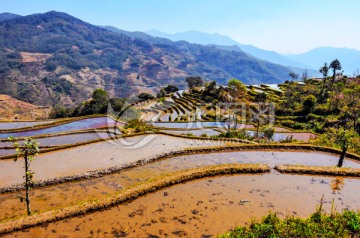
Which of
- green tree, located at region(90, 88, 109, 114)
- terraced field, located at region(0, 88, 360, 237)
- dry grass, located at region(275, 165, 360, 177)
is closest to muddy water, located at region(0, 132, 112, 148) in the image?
terraced field, located at region(0, 88, 360, 237)

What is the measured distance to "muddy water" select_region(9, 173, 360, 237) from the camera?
11.7m

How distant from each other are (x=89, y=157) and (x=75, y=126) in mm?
19257

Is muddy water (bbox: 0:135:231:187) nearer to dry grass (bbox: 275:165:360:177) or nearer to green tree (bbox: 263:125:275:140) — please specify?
green tree (bbox: 263:125:275:140)

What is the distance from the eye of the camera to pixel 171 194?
15133mm

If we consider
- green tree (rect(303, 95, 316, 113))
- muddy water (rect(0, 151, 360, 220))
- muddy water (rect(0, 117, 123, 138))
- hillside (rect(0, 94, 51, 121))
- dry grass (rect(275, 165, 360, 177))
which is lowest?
hillside (rect(0, 94, 51, 121))

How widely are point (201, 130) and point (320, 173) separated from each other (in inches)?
859

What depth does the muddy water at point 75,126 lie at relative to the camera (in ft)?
112

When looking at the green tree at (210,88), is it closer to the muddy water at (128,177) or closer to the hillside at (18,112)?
the hillside at (18,112)

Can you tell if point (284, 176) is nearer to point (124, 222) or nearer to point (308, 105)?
point (124, 222)

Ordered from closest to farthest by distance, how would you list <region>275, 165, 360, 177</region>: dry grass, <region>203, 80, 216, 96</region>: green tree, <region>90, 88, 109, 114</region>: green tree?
1. <region>275, 165, 360, 177</region>: dry grass
2. <region>90, 88, 109, 114</region>: green tree
3. <region>203, 80, 216, 96</region>: green tree

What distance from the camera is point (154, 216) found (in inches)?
502

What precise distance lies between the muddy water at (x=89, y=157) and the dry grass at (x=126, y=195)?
5177mm

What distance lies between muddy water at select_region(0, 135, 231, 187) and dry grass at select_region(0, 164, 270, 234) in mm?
5177

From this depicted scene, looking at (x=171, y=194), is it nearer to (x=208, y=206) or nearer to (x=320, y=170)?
(x=208, y=206)
